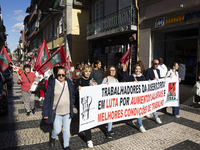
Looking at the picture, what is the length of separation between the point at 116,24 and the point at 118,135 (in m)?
9.05

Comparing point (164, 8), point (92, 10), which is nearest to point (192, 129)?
point (164, 8)

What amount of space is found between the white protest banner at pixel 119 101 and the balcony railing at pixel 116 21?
6184 mm

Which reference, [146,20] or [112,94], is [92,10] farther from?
[112,94]

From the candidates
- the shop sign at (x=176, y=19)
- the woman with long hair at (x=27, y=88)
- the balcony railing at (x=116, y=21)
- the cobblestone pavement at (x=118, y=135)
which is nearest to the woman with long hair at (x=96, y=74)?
the cobblestone pavement at (x=118, y=135)

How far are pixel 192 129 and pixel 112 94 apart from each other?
2.43 m

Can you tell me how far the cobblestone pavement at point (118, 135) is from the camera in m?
3.90

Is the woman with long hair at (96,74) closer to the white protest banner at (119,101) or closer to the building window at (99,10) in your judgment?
the white protest banner at (119,101)

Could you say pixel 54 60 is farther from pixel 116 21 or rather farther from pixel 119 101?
pixel 116 21

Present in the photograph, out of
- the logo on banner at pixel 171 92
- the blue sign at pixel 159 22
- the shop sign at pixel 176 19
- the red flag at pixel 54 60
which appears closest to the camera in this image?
the red flag at pixel 54 60

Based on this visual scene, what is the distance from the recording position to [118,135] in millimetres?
4445

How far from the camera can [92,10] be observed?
15.9m

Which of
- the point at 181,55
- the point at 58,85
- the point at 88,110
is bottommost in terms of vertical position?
the point at 88,110

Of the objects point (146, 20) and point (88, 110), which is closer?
point (88, 110)

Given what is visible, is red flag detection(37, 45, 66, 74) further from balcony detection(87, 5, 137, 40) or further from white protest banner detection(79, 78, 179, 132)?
balcony detection(87, 5, 137, 40)
